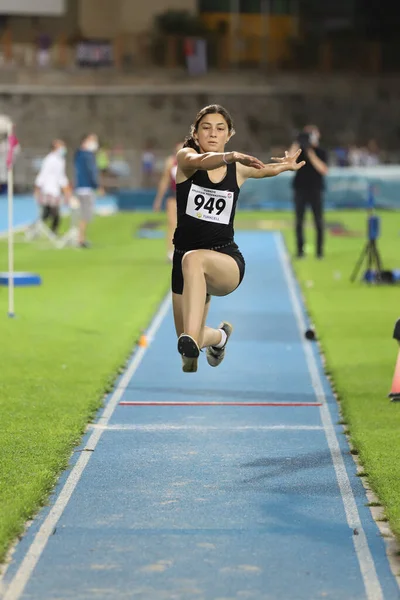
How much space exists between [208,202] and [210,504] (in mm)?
2217

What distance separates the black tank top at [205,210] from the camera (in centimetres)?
855

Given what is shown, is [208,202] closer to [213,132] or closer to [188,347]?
[213,132]

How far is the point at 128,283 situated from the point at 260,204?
25769 mm

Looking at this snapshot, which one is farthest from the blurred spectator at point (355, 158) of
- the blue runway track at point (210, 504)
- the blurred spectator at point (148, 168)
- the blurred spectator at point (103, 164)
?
the blue runway track at point (210, 504)

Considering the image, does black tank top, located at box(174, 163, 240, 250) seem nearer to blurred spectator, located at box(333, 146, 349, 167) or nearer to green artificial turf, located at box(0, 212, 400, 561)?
green artificial turf, located at box(0, 212, 400, 561)

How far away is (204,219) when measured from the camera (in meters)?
8.60

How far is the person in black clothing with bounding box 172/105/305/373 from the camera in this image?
847 centimetres

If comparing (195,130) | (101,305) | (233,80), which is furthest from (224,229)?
(233,80)

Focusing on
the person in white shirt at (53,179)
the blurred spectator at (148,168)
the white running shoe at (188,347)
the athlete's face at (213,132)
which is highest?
the athlete's face at (213,132)

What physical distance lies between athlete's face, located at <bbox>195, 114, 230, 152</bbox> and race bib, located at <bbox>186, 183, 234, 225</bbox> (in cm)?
27

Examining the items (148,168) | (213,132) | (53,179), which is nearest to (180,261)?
(213,132)

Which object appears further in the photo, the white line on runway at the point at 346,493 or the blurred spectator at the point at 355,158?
the blurred spectator at the point at 355,158

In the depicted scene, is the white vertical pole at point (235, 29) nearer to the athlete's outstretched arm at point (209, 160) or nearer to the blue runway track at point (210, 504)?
the blue runway track at point (210, 504)

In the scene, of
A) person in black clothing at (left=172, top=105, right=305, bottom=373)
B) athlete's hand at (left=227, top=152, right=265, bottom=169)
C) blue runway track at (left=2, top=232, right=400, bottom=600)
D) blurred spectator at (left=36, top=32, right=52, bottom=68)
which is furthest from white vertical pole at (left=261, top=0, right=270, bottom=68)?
athlete's hand at (left=227, top=152, right=265, bottom=169)
